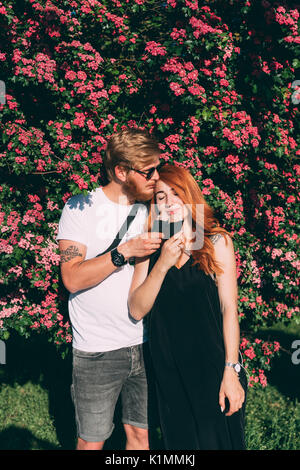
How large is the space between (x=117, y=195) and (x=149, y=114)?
3.43 ft

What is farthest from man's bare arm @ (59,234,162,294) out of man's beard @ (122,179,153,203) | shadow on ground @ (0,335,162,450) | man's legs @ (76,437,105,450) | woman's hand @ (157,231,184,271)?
shadow on ground @ (0,335,162,450)

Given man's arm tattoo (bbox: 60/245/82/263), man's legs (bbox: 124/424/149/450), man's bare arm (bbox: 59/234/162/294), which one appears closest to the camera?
man's bare arm (bbox: 59/234/162/294)

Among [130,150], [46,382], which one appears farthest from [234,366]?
[46,382]

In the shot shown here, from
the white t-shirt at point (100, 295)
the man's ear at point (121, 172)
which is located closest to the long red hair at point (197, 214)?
the man's ear at point (121, 172)

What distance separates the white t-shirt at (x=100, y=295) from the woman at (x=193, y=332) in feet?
0.56

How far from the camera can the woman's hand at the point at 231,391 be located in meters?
2.45

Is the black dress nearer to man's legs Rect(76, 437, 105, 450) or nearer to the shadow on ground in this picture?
man's legs Rect(76, 437, 105, 450)

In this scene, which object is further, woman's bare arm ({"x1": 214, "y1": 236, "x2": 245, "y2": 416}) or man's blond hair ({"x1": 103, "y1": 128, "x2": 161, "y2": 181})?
man's blond hair ({"x1": 103, "y1": 128, "x2": 161, "y2": 181})

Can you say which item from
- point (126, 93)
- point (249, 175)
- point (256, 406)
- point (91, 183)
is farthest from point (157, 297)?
point (256, 406)

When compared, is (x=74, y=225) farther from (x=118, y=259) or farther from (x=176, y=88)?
(x=176, y=88)

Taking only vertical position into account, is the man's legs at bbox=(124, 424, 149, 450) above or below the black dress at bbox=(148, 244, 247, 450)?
below

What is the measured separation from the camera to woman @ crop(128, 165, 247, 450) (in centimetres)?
246

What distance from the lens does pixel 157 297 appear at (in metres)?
2.63

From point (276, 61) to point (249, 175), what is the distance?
1.07m
